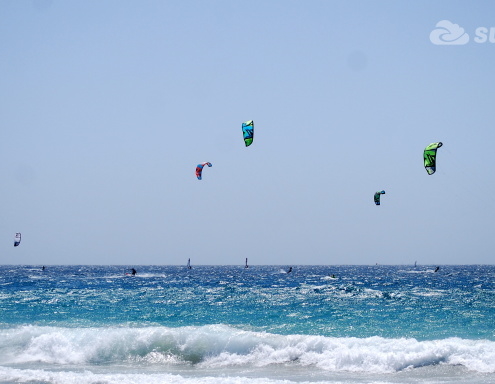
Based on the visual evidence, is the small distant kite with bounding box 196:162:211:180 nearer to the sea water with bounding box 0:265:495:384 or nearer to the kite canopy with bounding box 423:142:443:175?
the sea water with bounding box 0:265:495:384

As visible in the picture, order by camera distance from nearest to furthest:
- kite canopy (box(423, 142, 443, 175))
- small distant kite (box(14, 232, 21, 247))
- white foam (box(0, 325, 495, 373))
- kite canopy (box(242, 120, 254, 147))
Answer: white foam (box(0, 325, 495, 373))
kite canopy (box(423, 142, 443, 175))
kite canopy (box(242, 120, 254, 147))
small distant kite (box(14, 232, 21, 247))

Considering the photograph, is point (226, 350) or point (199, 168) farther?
point (199, 168)

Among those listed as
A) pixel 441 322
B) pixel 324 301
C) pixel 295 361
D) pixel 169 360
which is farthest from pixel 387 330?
pixel 324 301

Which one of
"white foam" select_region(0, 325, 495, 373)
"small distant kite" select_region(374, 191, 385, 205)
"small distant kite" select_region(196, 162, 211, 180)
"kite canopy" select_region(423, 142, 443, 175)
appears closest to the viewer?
"white foam" select_region(0, 325, 495, 373)

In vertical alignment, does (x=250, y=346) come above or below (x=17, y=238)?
below

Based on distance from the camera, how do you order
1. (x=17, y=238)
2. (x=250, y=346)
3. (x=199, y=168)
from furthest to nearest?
1. (x=17, y=238)
2. (x=199, y=168)
3. (x=250, y=346)

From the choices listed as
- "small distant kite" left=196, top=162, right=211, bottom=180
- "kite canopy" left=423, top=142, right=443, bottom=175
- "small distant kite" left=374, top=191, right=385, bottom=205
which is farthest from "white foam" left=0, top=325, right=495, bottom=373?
"small distant kite" left=374, top=191, right=385, bottom=205

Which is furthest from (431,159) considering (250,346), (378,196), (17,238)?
(17,238)

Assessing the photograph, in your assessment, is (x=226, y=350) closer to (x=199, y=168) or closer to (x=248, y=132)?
(x=248, y=132)

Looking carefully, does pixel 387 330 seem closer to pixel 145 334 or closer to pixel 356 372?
pixel 356 372

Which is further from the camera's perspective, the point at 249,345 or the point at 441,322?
the point at 441,322

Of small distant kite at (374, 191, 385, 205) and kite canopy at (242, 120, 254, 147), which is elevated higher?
kite canopy at (242, 120, 254, 147)

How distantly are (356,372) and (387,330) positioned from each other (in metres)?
5.65

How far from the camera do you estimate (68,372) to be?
14984mm
